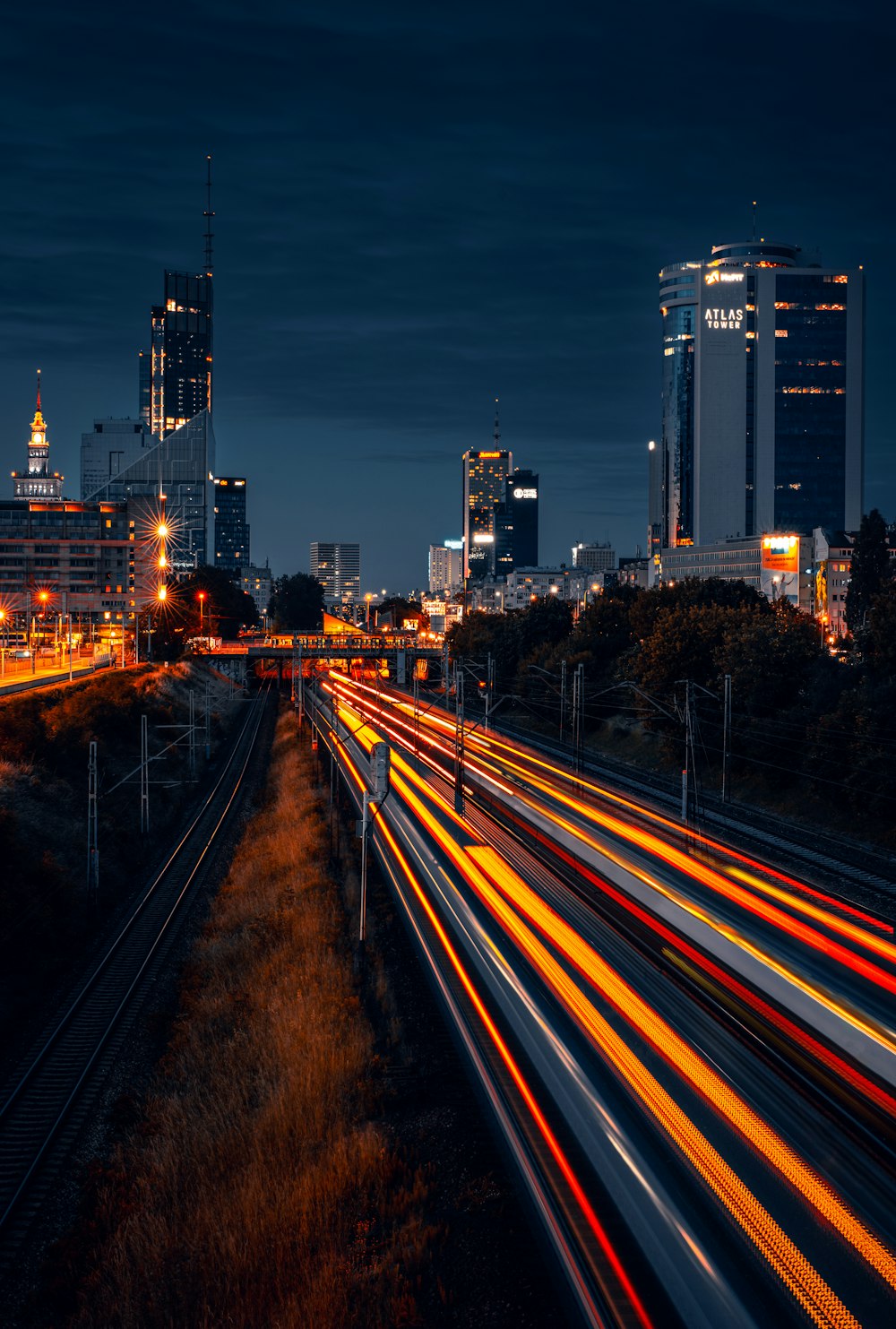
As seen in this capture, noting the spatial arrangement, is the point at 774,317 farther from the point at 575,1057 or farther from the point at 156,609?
the point at 575,1057

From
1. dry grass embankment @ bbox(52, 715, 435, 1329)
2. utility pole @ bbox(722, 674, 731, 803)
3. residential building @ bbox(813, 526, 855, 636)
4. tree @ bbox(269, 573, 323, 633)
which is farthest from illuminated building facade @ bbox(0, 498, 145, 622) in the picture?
dry grass embankment @ bbox(52, 715, 435, 1329)

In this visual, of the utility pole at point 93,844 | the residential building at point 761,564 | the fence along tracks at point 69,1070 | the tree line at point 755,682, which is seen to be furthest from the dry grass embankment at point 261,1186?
the residential building at point 761,564

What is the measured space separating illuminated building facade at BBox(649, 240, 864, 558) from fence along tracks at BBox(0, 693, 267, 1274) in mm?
153824

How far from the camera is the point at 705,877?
78.3 ft

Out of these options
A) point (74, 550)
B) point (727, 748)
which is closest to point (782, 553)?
point (727, 748)

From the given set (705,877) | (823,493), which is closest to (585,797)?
(705,877)

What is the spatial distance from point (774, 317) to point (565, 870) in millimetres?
168852

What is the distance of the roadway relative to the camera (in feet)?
34.3

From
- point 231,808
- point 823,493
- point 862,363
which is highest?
point 862,363

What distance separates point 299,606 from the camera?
17562cm

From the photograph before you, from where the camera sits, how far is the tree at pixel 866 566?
248 ft

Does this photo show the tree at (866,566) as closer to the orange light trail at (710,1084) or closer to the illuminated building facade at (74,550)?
the orange light trail at (710,1084)

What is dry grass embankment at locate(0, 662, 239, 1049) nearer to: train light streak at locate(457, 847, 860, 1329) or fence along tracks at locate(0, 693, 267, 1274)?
fence along tracks at locate(0, 693, 267, 1274)

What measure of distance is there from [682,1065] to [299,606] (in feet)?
538
